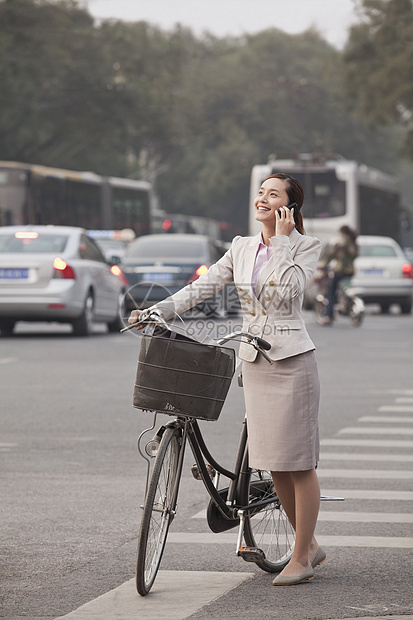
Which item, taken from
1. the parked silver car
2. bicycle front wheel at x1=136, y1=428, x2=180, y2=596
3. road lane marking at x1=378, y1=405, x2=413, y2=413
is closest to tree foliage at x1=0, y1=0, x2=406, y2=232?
the parked silver car

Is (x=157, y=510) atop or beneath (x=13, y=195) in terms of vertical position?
beneath

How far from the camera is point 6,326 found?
20938mm

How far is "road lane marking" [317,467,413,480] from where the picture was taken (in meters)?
8.09

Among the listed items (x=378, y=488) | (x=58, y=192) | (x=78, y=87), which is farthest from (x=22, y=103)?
(x=378, y=488)

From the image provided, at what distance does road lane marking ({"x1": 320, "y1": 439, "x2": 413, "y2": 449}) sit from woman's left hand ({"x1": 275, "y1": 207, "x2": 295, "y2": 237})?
4368mm

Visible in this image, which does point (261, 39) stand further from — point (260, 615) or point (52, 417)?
point (260, 615)

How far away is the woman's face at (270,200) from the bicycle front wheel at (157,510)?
3.02 feet

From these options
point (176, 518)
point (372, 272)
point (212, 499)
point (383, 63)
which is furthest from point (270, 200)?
point (383, 63)

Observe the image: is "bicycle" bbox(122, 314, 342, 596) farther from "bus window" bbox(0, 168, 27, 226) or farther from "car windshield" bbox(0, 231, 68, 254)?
"bus window" bbox(0, 168, 27, 226)

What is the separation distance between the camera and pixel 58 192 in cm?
3616

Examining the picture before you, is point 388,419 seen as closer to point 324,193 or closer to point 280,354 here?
point 280,354

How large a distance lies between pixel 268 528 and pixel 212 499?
1.36 ft

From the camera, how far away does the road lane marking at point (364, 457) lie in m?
8.78

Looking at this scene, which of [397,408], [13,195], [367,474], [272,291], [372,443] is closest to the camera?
[272,291]
